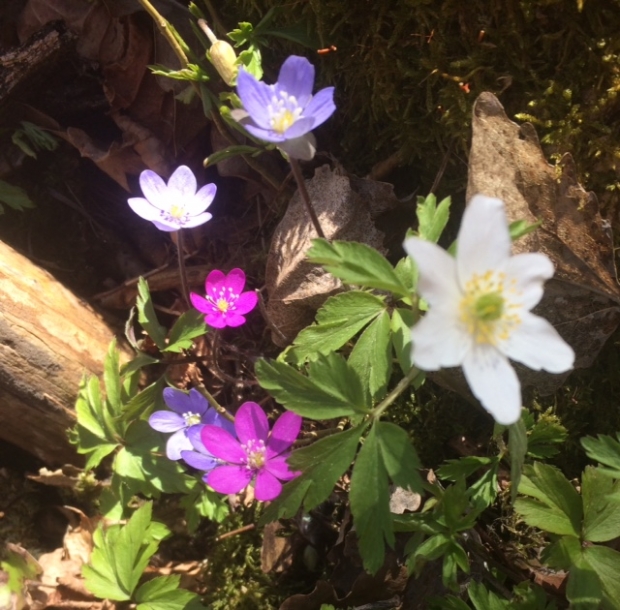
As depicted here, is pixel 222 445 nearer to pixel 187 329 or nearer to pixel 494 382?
pixel 187 329

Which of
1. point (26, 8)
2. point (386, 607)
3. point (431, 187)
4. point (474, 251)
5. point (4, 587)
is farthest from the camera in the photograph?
point (26, 8)

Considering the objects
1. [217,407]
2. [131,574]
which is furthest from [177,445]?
[131,574]

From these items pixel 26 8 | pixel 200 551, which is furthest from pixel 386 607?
pixel 26 8

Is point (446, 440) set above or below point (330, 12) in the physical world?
below

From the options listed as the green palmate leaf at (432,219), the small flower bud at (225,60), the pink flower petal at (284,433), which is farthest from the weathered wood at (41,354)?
the green palmate leaf at (432,219)

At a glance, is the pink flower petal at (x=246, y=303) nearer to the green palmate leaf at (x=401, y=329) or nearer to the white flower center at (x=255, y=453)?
the white flower center at (x=255, y=453)

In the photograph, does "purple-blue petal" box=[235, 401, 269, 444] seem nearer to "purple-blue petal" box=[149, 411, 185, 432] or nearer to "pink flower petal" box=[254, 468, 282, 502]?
"pink flower petal" box=[254, 468, 282, 502]

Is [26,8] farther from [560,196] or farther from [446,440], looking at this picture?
[446,440]
